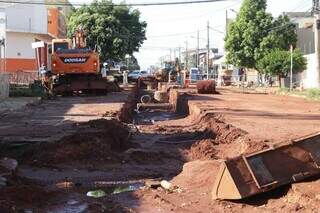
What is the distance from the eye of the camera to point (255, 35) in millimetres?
65375

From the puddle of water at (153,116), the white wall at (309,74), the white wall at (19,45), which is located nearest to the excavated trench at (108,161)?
the puddle of water at (153,116)

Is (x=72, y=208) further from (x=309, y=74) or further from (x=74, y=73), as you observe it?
(x=309, y=74)

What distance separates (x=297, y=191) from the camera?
356 inches

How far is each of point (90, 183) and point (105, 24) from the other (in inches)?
2245

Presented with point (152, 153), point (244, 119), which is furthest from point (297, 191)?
point (244, 119)

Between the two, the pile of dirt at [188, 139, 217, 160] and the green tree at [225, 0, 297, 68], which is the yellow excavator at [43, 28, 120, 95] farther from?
the green tree at [225, 0, 297, 68]

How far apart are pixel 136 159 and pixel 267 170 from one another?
18.9ft

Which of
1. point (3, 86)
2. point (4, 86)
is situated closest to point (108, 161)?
point (3, 86)

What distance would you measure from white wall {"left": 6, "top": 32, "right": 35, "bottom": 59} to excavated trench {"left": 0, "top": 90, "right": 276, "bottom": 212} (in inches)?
1627

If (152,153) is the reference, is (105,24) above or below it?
above

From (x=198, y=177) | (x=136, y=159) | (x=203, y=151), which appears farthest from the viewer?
(x=203, y=151)

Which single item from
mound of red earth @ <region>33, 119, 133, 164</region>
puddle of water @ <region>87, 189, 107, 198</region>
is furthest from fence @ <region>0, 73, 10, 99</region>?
puddle of water @ <region>87, 189, 107, 198</region>

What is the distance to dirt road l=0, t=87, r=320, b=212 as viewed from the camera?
31.5ft

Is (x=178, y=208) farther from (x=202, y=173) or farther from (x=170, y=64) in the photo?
(x=170, y=64)
